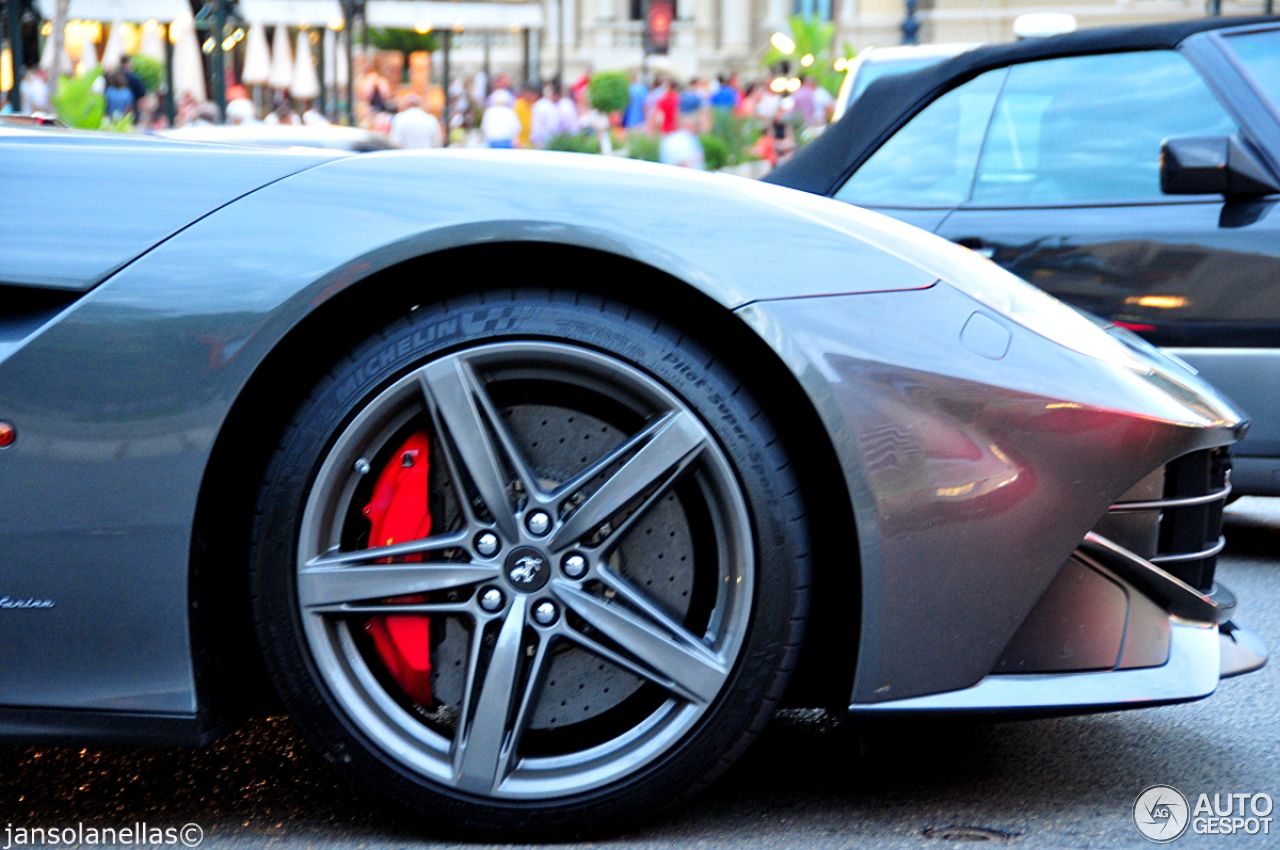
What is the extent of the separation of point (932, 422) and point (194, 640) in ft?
3.58

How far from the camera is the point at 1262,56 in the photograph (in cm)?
395

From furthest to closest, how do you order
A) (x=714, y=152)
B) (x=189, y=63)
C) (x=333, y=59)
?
1. (x=333, y=59)
2. (x=189, y=63)
3. (x=714, y=152)

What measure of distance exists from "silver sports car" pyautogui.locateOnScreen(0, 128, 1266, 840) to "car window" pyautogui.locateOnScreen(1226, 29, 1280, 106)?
7.43 feet

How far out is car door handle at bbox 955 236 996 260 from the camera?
3.91 m

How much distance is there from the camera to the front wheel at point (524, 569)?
195cm

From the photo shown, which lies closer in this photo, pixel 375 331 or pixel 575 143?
pixel 375 331

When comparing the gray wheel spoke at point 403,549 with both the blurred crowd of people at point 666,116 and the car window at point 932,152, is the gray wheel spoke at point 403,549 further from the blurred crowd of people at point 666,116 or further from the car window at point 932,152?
the blurred crowd of people at point 666,116

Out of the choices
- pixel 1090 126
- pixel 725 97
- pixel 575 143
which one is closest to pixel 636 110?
pixel 725 97

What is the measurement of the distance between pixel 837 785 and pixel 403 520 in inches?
33.6

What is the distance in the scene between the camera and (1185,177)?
3.64 metres

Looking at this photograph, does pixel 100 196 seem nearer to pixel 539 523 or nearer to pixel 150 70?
pixel 539 523

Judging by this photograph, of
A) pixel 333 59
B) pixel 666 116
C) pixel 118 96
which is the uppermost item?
pixel 333 59

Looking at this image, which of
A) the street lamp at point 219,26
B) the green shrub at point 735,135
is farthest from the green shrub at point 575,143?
the street lamp at point 219,26

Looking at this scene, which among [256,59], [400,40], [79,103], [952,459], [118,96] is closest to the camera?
[952,459]
